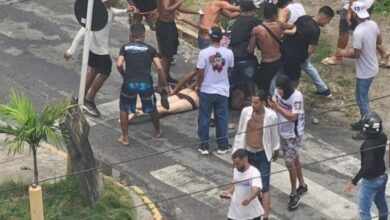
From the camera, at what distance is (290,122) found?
1087 centimetres

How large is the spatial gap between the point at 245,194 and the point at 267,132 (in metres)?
0.99

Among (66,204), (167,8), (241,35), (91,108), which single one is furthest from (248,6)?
(66,204)

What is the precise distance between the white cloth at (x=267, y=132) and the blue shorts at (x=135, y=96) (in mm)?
2144

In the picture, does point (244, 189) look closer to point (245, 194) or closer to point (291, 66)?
point (245, 194)

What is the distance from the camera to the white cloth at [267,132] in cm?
1057

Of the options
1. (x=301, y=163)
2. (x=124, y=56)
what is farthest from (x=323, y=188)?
(x=124, y=56)

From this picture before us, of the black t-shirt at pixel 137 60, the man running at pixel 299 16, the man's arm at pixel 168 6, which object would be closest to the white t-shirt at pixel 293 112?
the black t-shirt at pixel 137 60

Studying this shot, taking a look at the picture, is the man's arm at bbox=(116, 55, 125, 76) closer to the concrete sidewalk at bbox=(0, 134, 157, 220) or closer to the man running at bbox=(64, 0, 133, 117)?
the man running at bbox=(64, 0, 133, 117)

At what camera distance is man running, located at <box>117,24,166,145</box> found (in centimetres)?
1238

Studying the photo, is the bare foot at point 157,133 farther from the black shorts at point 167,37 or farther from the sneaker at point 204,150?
the black shorts at point 167,37

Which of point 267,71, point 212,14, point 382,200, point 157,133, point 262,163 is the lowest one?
point 157,133

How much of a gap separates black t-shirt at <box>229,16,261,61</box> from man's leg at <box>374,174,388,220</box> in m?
3.55

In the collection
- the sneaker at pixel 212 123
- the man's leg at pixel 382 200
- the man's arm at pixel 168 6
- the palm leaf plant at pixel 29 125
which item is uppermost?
the man's arm at pixel 168 6

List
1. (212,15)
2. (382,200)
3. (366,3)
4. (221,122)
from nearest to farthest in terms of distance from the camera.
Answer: (382,200) → (221,122) → (212,15) → (366,3)
